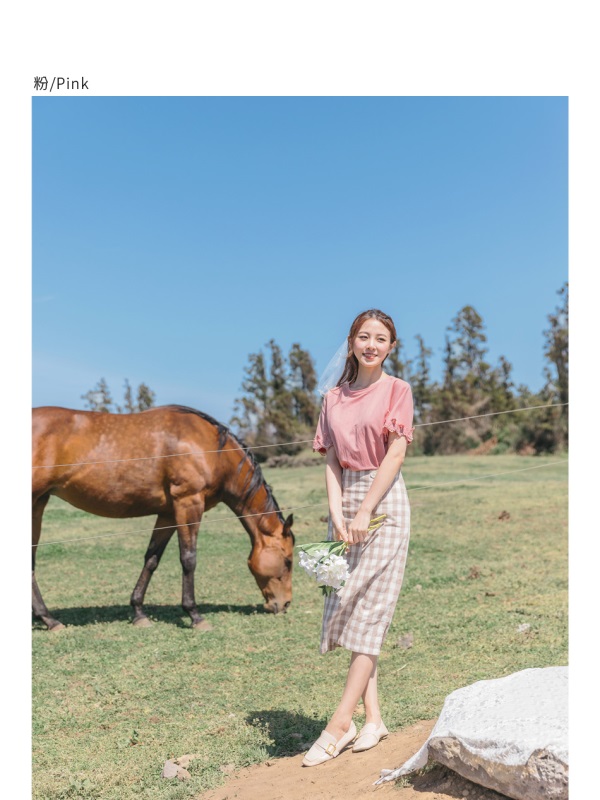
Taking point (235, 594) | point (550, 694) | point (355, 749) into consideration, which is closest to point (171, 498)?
point (235, 594)

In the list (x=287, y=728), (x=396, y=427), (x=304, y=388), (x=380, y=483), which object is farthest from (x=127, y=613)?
(x=304, y=388)

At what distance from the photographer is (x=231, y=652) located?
19.4 ft

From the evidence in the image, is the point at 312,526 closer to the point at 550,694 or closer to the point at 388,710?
the point at 388,710

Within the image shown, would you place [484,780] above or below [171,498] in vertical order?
below

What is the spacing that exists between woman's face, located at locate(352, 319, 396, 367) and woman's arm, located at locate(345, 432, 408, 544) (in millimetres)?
357

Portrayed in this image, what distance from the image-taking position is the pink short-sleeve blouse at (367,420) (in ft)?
11.4

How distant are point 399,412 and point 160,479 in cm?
384

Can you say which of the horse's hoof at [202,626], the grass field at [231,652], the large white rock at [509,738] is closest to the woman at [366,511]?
the large white rock at [509,738]

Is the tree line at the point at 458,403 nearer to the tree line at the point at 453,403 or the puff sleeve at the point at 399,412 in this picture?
the tree line at the point at 453,403

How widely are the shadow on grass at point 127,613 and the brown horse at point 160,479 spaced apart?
0.69 ft

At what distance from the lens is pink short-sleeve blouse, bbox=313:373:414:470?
3.48 metres

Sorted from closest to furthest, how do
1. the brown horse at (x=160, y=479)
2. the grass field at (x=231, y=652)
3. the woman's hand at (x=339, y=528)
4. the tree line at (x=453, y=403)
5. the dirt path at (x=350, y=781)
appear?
the dirt path at (x=350, y=781) → the woman's hand at (x=339, y=528) → the grass field at (x=231, y=652) → the brown horse at (x=160, y=479) → the tree line at (x=453, y=403)
